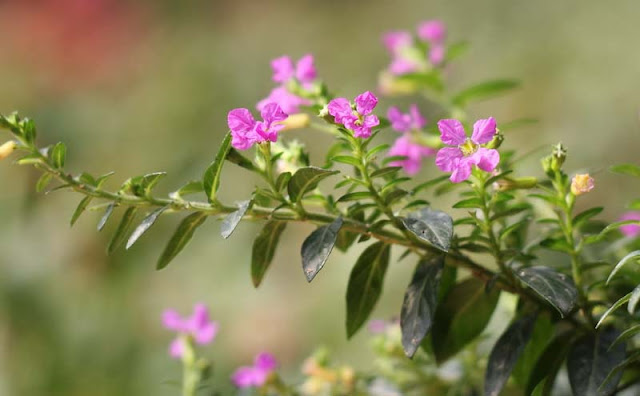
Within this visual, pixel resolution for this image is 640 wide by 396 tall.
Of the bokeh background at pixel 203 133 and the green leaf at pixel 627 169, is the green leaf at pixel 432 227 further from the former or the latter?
the bokeh background at pixel 203 133

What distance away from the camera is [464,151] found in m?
0.45

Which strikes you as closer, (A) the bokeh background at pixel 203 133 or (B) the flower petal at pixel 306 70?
(B) the flower petal at pixel 306 70

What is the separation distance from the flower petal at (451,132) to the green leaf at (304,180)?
70 millimetres

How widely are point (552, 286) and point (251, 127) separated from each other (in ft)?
0.66

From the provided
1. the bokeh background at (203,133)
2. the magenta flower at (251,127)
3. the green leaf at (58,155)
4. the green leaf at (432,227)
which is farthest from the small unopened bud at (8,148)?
the bokeh background at (203,133)

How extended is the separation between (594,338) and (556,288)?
0.08 meters

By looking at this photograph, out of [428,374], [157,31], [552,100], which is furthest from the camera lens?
[157,31]

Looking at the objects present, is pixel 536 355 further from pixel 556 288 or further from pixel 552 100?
pixel 552 100

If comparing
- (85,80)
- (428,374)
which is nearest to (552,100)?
(428,374)

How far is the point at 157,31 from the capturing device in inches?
92.9

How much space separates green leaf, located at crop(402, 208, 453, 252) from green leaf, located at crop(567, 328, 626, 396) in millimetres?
117

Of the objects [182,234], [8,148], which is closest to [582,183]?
[182,234]

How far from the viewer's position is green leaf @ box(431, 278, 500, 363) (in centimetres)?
53

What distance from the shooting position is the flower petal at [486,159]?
0.43 meters
